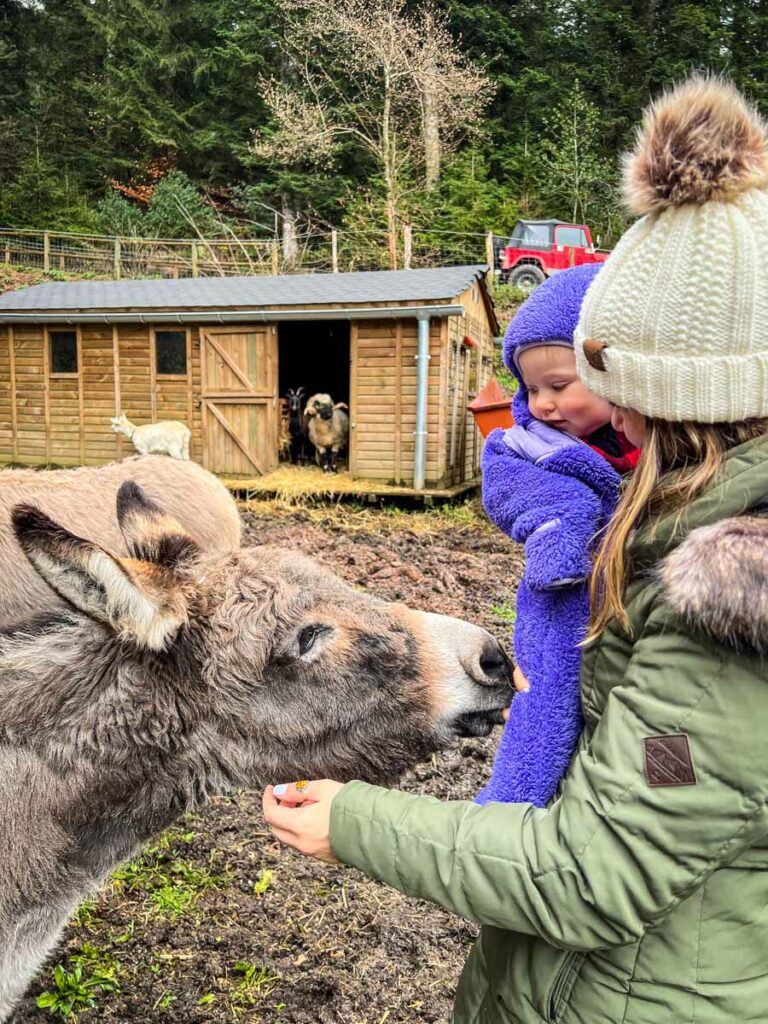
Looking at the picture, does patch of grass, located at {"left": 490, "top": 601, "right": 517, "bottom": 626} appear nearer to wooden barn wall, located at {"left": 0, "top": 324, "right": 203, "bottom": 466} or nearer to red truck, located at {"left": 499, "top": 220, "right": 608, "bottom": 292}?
wooden barn wall, located at {"left": 0, "top": 324, "right": 203, "bottom": 466}

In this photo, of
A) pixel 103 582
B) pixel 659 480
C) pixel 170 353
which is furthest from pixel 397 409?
pixel 659 480

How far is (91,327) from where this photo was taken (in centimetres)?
1586

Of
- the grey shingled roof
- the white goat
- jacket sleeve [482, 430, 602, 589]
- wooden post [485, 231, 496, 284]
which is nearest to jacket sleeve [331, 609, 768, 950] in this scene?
jacket sleeve [482, 430, 602, 589]

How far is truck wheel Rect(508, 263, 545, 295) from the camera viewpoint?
27000 millimetres

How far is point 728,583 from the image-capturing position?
105 centimetres

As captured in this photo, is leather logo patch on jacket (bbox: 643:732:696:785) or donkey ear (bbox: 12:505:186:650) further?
donkey ear (bbox: 12:505:186:650)

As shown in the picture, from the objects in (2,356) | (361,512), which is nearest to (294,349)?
(2,356)

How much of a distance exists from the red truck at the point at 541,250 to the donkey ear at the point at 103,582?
2698cm

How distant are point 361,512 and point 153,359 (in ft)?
20.6

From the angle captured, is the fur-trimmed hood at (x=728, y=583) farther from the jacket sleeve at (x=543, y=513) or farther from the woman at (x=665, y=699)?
the jacket sleeve at (x=543, y=513)

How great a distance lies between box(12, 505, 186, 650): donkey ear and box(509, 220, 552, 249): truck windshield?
28.1 m

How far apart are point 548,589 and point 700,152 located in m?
0.92

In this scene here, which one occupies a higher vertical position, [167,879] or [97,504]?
[97,504]

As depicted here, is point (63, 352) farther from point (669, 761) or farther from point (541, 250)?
point (541, 250)
